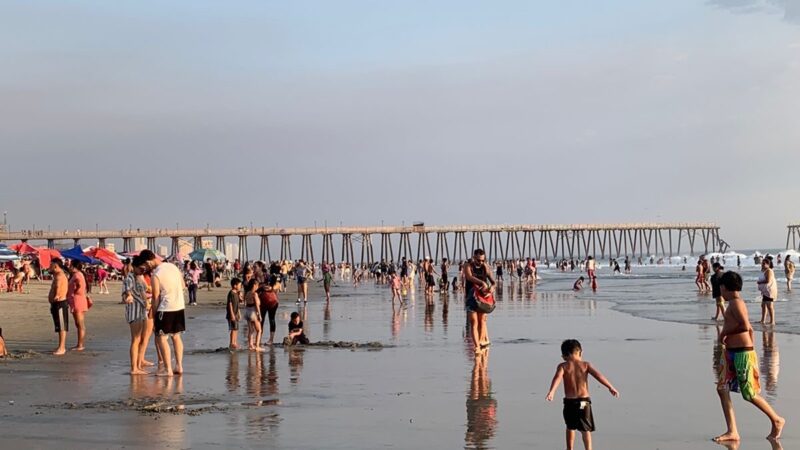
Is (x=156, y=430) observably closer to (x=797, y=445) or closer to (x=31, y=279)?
(x=797, y=445)

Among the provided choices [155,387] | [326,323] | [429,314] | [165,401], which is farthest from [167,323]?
[429,314]

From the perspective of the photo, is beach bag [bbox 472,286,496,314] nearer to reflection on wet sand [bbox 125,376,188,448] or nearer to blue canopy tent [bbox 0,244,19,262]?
reflection on wet sand [bbox 125,376,188,448]

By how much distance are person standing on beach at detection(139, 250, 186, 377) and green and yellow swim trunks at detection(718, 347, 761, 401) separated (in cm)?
658

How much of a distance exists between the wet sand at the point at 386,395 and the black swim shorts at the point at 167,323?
1.96ft

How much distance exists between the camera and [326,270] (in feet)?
117

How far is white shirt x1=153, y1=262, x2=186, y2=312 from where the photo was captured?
11812 mm

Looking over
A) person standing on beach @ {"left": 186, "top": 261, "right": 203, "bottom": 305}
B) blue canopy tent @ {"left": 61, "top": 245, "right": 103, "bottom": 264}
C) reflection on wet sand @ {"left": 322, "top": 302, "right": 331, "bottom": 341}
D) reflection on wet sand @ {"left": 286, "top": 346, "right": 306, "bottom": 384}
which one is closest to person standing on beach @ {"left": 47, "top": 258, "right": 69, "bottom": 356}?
reflection on wet sand @ {"left": 286, "top": 346, "right": 306, "bottom": 384}

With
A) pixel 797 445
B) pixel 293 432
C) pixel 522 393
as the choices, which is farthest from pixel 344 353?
pixel 797 445

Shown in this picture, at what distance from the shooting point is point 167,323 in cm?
1185

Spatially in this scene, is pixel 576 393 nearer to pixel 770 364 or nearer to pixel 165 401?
pixel 165 401

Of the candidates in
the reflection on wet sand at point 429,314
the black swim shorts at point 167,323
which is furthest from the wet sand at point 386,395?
the reflection on wet sand at point 429,314

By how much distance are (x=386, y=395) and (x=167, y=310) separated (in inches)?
132

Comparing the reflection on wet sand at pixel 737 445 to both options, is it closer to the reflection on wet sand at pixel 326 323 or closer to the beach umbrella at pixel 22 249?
the reflection on wet sand at pixel 326 323

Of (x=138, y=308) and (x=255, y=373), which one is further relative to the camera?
(x=138, y=308)
